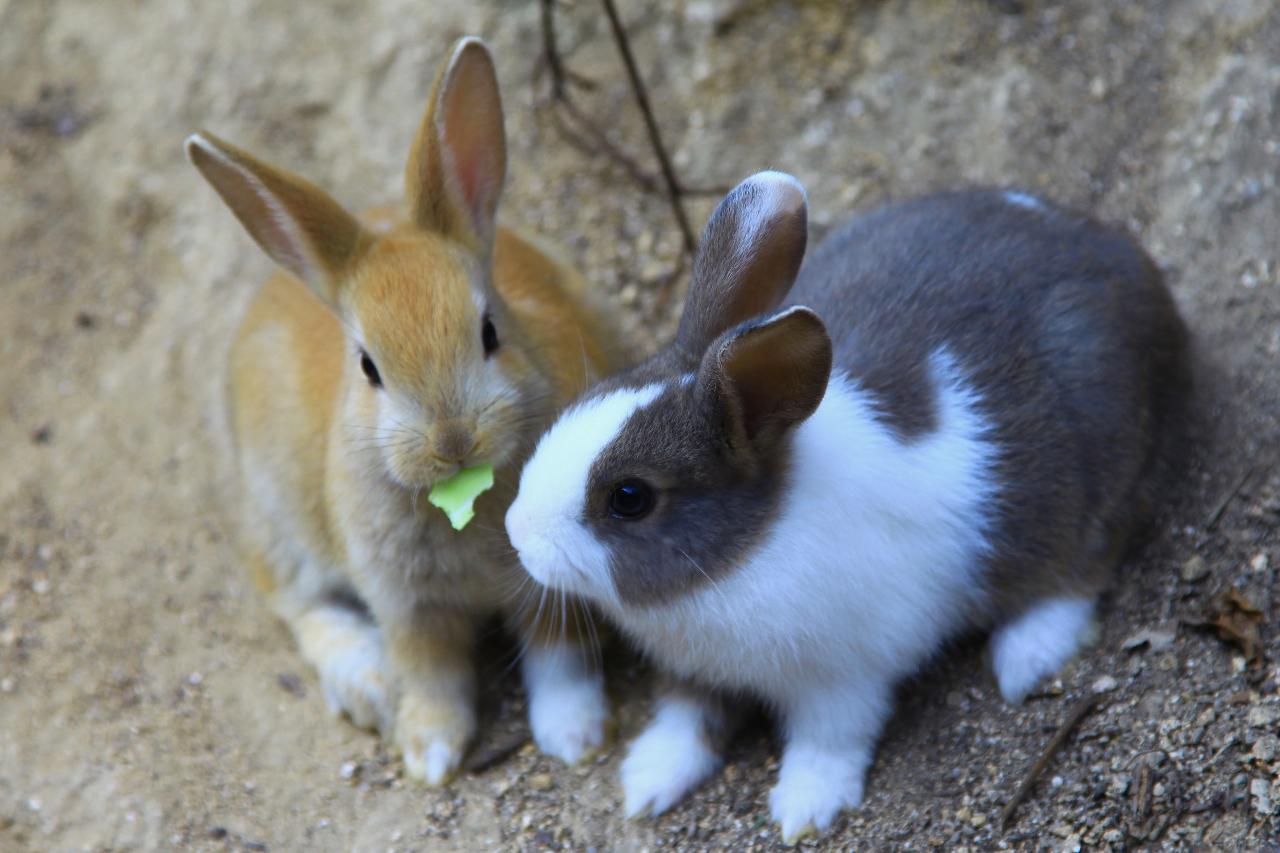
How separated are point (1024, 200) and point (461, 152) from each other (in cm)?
201

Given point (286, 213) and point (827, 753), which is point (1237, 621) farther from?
point (286, 213)

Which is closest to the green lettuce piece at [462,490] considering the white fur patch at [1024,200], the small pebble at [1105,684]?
the small pebble at [1105,684]

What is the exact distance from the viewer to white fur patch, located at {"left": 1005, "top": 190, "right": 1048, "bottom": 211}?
4.71 m

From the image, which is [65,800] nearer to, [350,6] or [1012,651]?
[1012,651]

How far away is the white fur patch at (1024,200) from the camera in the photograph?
4715 mm

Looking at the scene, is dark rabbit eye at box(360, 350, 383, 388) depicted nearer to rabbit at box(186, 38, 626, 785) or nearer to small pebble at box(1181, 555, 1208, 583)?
rabbit at box(186, 38, 626, 785)

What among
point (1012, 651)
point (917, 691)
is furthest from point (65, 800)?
point (1012, 651)

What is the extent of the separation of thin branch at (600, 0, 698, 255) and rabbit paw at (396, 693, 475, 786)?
2.36 meters

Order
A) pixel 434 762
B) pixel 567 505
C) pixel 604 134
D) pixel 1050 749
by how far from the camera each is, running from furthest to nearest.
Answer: pixel 604 134
pixel 434 762
pixel 1050 749
pixel 567 505

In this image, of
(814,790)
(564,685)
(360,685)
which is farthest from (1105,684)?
(360,685)

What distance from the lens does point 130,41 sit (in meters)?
7.26

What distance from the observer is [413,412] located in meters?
3.90

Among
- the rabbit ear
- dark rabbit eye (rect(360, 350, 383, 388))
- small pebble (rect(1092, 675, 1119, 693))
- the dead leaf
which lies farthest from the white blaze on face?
the dead leaf

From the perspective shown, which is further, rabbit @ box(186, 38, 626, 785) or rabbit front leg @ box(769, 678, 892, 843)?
rabbit front leg @ box(769, 678, 892, 843)
